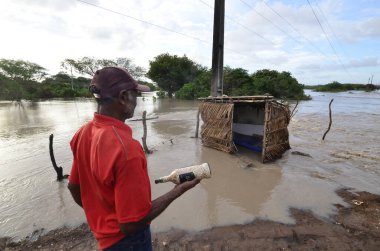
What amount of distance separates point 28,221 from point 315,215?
627 cm

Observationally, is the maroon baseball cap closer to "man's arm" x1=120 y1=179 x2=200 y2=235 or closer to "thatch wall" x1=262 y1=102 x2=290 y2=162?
"man's arm" x1=120 y1=179 x2=200 y2=235

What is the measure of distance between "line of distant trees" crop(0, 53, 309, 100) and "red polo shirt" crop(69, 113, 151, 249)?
104 ft

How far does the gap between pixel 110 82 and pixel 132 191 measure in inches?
27.6

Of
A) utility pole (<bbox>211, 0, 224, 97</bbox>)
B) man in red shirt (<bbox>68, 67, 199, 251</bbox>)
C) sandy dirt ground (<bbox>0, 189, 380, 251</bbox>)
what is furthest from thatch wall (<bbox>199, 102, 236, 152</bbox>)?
man in red shirt (<bbox>68, 67, 199, 251</bbox>)

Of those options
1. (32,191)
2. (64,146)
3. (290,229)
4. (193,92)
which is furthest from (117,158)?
(193,92)

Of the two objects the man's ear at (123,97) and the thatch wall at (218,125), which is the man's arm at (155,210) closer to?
the man's ear at (123,97)

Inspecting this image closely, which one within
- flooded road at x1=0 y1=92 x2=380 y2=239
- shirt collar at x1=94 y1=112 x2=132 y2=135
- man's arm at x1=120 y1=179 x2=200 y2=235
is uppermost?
shirt collar at x1=94 y1=112 x2=132 y2=135

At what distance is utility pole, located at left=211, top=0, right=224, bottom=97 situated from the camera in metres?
13.0

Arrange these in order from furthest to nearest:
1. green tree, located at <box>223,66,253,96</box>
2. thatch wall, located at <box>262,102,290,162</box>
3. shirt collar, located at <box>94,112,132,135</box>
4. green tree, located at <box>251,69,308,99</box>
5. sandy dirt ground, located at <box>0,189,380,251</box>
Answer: green tree, located at <box>251,69,308,99</box> → green tree, located at <box>223,66,253,96</box> → thatch wall, located at <box>262,102,290,162</box> → sandy dirt ground, located at <box>0,189,380,251</box> → shirt collar, located at <box>94,112,132,135</box>

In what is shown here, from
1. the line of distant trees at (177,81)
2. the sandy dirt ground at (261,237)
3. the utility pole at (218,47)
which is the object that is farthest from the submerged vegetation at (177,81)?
the sandy dirt ground at (261,237)

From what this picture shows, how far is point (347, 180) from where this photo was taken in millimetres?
7973

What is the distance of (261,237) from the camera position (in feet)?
15.2

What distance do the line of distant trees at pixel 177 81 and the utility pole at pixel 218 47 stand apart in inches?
756

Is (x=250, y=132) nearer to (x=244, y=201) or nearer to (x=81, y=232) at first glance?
(x=244, y=201)
